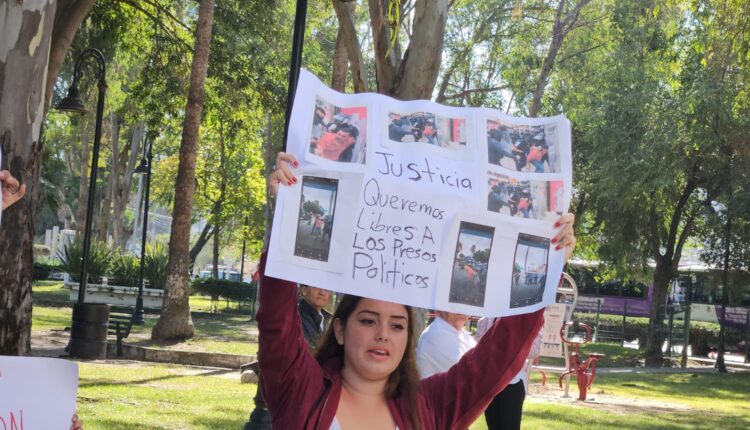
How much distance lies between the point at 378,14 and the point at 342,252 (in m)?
5.05

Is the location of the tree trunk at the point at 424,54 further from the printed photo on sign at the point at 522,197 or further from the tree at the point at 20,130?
the printed photo on sign at the point at 522,197

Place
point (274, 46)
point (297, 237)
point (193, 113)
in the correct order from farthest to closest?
1. point (274, 46)
2. point (193, 113)
3. point (297, 237)

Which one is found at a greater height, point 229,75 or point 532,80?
point 532,80

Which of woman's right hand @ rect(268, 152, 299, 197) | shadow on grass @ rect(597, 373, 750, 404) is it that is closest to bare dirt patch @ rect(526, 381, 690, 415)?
shadow on grass @ rect(597, 373, 750, 404)

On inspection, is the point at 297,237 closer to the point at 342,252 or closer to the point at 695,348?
the point at 342,252

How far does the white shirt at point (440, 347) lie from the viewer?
6.44m

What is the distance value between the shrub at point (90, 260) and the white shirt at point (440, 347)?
26.9 m

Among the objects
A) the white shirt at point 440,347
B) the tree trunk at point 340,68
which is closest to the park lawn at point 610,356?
the tree trunk at point 340,68

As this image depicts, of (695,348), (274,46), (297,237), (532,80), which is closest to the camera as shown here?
(297,237)

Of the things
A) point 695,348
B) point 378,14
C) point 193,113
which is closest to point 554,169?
point 378,14

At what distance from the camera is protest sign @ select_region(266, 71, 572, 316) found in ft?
10.8

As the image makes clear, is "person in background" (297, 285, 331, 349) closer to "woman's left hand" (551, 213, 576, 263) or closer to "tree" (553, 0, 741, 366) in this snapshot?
"woman's left hand" (551, 213, 576, 263)

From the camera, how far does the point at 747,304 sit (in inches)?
1750

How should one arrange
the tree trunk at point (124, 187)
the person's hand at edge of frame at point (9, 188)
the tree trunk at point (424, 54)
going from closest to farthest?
1. the person's hand at edge of frame at point (9, 188)
2. the tree trunk at point (424, 54)
3. the tree trunk at point (124, 187)
